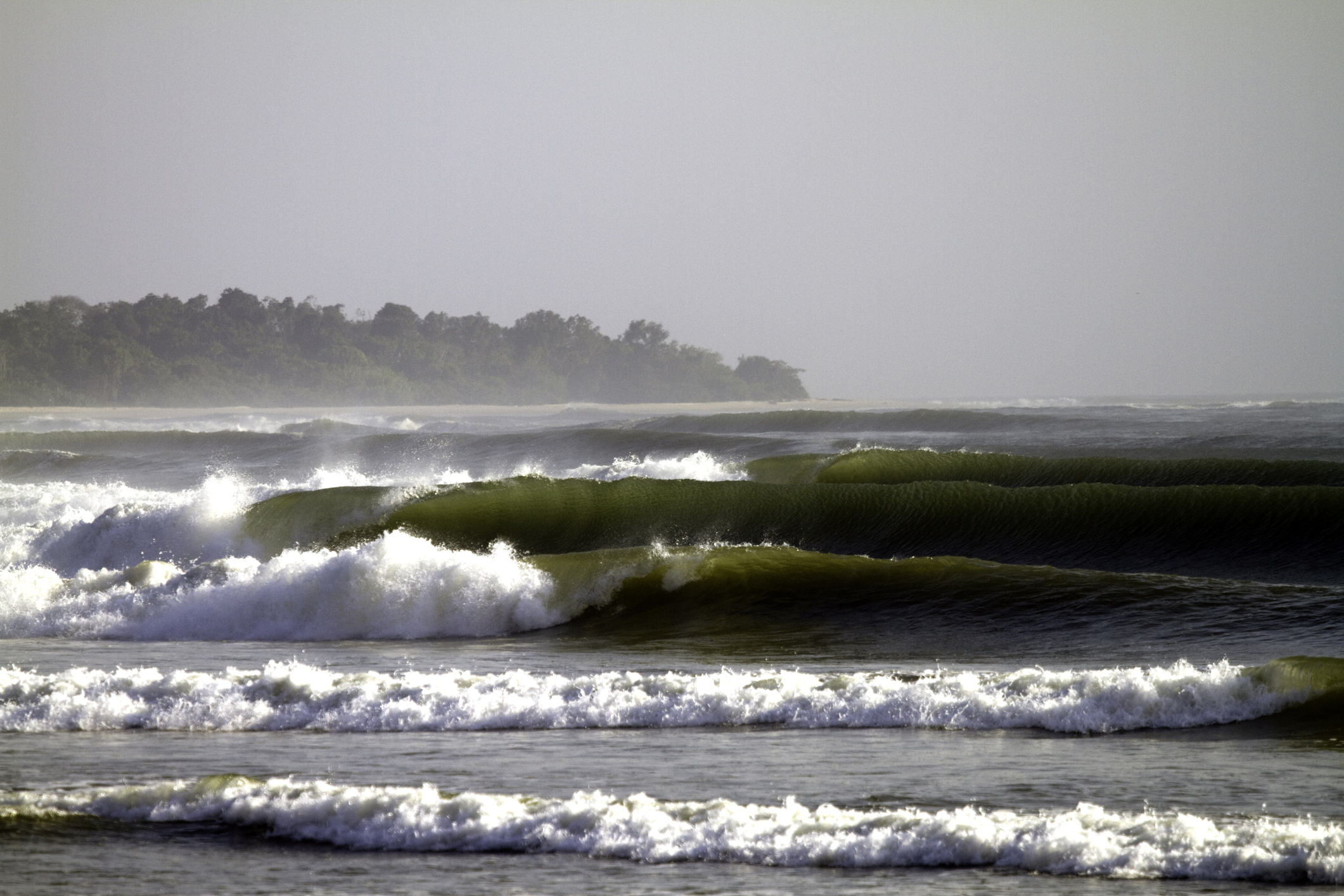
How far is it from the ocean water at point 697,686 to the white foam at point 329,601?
3 cm

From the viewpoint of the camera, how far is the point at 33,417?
6034 centimetres

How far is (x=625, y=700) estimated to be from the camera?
6.99m

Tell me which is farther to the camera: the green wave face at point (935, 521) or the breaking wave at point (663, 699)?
the green wave face at point (935, 521)

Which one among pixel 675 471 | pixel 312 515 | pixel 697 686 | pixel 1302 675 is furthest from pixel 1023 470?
pixel 697 686

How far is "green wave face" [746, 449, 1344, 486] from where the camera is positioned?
16781 millimetres

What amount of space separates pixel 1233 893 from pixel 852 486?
481 inches

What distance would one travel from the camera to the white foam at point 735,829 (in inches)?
171

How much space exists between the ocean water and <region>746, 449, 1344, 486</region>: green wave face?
7 centimetres

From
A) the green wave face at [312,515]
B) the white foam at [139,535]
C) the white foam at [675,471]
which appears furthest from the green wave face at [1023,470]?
the green wave face at [312,515]

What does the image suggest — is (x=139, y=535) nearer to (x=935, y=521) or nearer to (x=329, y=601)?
(x=329, y=601)

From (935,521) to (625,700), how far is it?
873cm

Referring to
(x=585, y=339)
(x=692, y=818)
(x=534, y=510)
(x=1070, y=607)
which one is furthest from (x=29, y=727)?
(x=585, y=339)

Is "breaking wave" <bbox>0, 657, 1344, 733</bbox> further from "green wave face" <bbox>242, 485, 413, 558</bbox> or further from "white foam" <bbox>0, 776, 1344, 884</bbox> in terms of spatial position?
"green wave face" <bbox>242, 485, 413, 558</bbox>

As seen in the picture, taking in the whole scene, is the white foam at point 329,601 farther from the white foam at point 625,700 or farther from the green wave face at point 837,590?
the white foam at point 625,700
